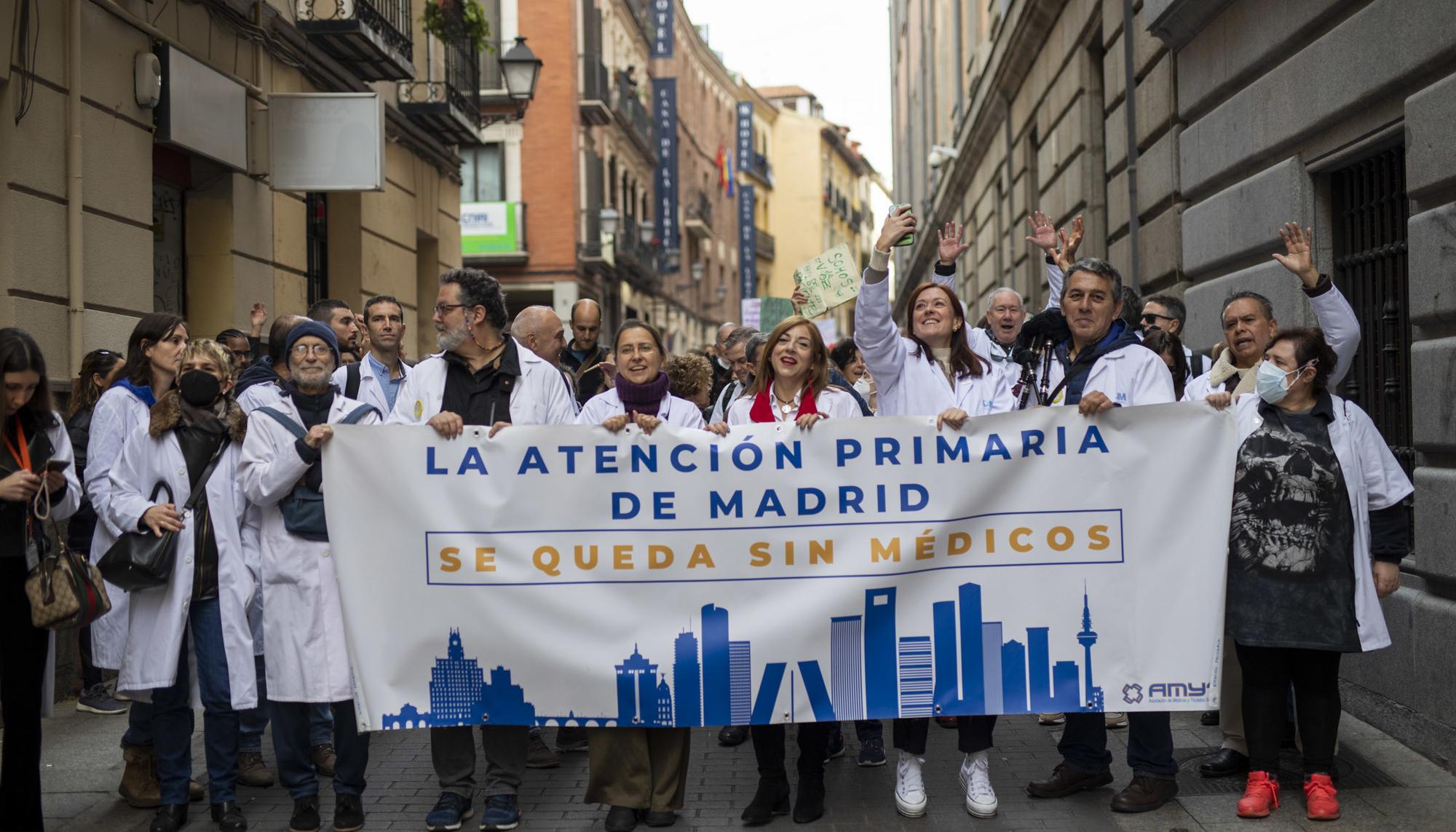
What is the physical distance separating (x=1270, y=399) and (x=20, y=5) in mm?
6934

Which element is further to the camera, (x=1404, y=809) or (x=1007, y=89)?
(x=1007, y=89)

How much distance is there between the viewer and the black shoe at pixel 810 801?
17.8ft

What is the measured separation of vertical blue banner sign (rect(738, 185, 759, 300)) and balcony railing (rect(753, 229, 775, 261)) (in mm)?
1496

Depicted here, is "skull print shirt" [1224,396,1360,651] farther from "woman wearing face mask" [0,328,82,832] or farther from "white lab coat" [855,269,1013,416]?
"woman wearing face mask" [0,328,82,832]

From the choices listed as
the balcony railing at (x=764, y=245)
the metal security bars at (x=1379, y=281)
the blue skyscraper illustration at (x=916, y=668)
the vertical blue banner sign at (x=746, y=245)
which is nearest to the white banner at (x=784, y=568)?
the blue skyscraper illustration at (x=916, y=668)

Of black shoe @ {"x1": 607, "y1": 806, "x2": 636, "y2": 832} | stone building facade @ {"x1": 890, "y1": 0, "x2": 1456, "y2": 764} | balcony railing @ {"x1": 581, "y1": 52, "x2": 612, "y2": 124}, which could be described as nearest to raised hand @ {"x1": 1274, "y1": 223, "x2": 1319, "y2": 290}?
stone building facade @ {"x1": 890, "y1": 0, "x2": 1456, "y2": 764}

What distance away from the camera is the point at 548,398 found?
5918 mm

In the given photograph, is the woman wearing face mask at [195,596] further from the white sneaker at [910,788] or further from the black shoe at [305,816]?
the white sneaker at [910,788]

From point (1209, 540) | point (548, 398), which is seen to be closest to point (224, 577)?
point (548, 398)

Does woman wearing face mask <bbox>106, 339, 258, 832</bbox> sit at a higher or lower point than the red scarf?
lower

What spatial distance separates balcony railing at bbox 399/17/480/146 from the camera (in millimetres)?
15594

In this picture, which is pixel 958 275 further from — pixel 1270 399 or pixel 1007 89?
pixel 1270 399

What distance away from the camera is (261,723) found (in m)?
6.44

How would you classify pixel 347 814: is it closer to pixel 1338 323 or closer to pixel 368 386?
pixel 368 386
